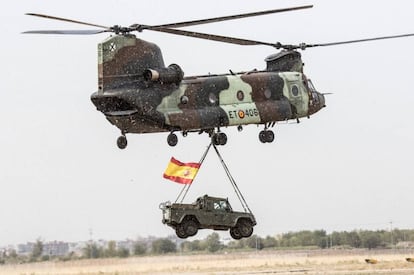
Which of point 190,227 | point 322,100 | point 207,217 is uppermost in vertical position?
point 322,100

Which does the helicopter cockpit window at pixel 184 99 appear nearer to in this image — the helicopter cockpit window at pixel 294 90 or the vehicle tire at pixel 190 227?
the vehicle tire at pixel 190 227

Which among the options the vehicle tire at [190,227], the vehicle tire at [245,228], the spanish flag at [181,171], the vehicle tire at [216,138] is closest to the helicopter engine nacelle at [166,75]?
the vehicle tire at [216,138]

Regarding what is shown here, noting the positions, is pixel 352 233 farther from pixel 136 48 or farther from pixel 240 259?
pixel 136 48

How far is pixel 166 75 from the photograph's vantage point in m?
44.6

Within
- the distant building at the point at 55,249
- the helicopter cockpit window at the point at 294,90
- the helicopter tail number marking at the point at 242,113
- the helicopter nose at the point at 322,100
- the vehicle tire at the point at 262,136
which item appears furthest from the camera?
the distant building at the point at 55,249

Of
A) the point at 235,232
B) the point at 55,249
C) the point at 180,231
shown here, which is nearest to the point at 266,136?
the point at 235,232

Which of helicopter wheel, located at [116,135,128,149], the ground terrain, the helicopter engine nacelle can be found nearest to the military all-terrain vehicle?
helicopter wheel, located at [116,135,128,149]

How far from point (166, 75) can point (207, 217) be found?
242 inches

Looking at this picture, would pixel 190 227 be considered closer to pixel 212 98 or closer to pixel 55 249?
pixel 212 98

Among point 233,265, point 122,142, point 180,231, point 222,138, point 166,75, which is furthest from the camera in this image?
point 233,265

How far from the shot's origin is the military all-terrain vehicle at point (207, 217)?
1811 inches

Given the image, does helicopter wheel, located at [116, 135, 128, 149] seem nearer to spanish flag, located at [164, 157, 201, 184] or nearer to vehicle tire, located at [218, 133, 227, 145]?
spanish flag, located at [164, 157, 201, 184]

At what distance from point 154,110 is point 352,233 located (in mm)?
50621

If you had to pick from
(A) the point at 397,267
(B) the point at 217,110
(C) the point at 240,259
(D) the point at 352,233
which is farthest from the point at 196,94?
(D) the point at 352,233
